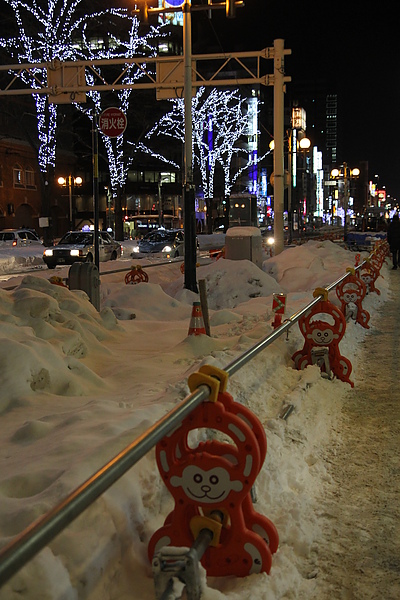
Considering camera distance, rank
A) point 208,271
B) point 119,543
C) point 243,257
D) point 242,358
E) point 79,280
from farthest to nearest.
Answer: point 243,257 → point 208,271 → point 79,280 → point 242,358 → point 119,543

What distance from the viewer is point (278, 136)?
893 inches

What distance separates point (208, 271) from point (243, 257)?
4.01 metres

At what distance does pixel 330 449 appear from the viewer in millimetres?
5949

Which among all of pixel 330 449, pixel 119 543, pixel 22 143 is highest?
pixel 22 143

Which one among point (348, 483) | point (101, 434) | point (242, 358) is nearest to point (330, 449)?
point (348, 483)

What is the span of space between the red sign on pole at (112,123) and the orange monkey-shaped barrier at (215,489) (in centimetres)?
1190

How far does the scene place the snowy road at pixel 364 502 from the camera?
3.77 metres

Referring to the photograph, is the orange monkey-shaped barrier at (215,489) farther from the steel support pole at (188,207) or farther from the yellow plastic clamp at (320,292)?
the steel support pole at (188,207)

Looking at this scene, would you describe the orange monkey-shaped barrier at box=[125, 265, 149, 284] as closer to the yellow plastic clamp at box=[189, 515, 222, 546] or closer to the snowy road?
the snowy road

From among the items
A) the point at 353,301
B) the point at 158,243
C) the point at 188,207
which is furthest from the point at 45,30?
the point at 353,301

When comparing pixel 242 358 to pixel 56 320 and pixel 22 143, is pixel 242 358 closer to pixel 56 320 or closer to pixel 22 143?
pixel 56 320

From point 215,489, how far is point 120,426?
1.51m

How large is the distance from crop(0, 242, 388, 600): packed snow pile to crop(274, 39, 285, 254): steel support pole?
476 inches

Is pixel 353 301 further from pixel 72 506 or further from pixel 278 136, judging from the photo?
pixel 278 136
